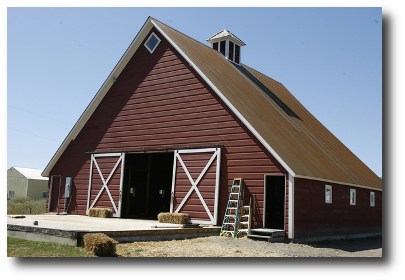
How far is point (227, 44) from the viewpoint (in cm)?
2539

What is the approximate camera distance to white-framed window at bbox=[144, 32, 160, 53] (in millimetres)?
19484

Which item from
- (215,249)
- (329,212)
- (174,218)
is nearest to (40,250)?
(215,249)

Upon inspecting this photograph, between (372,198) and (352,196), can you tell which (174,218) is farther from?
→ (372,198)

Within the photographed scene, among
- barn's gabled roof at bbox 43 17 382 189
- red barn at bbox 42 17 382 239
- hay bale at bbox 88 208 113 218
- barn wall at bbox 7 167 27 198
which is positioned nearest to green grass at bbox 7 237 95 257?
red barn at bbox 42 17 382 239

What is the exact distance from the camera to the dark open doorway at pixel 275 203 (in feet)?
65.8

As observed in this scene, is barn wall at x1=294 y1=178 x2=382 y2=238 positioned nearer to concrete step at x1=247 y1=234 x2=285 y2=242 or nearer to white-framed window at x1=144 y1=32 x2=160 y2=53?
concrete step at x1=247 y1=234 x2=285 y2=242

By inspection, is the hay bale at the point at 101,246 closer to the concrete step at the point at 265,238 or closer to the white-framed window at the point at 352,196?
the concrete step at the point at 265,238

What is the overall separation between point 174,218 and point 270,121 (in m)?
5.70

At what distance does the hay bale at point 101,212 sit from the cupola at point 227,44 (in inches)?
476

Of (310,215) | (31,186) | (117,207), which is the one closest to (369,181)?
(310,215)

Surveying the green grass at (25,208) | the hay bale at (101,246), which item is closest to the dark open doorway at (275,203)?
the hay bale at (101,246)

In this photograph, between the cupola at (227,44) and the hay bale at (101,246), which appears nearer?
the hay bale at (101,246)

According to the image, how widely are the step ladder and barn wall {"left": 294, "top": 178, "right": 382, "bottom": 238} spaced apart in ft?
5.89

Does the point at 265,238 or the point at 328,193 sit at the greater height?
the point at 328,193
